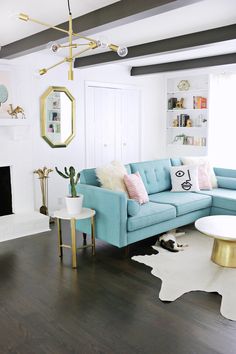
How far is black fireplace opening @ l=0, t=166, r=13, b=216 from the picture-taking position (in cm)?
504

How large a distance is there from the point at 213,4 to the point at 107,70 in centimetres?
329

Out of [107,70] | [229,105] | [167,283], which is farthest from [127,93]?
[167,283]

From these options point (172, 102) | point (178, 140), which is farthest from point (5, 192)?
→ point (172, 102)

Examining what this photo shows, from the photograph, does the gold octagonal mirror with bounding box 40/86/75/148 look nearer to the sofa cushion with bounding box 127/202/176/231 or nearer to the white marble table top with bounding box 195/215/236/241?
the sofa cushion with bounding box 127/202/176/231

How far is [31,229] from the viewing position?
482cm

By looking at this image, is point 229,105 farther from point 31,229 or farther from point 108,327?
point 108,327

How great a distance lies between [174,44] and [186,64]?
1567 millimetres

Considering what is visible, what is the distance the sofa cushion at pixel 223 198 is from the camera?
470 cm

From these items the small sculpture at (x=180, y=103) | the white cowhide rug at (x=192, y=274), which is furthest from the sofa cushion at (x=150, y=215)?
the small sculpture at (x=180, y=103)

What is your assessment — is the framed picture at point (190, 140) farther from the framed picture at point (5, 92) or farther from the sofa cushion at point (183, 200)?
the framed picture at point (5, 92)

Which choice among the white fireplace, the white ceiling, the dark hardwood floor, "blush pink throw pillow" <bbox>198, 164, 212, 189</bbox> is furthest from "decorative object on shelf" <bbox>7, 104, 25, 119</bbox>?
"blush pink throw pillow" <bbox>198, 164, 212, 189</bbox>

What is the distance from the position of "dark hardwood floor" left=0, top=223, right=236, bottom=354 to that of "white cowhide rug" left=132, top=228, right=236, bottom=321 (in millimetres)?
82

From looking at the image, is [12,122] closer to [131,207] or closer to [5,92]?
[5,92]

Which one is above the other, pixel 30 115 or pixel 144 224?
pixel 30 115
